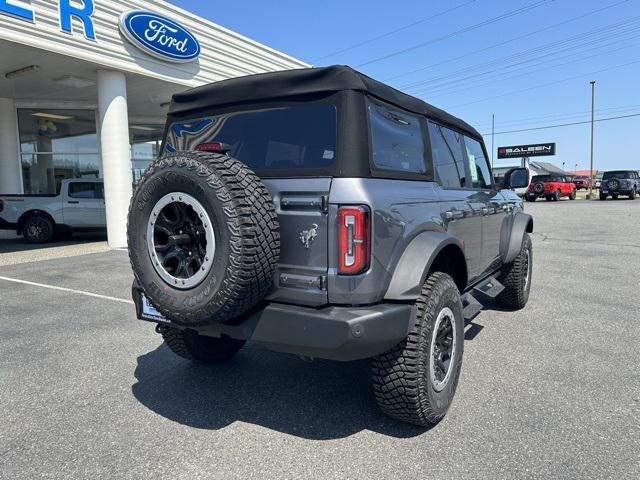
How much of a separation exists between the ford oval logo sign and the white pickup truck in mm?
3739

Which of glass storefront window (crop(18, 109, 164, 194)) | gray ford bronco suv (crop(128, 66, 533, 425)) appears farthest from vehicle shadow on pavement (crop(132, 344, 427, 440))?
glass storefront window (crop(18, 109, 164, 194))

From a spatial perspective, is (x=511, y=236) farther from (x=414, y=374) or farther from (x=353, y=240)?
(x=353, y=240)

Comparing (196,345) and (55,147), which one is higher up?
(55,147)

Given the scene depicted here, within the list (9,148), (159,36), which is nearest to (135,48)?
(159,36)

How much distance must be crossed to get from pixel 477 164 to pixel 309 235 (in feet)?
9.12

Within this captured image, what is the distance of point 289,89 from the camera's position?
2.69m

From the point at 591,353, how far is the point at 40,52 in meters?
10.2

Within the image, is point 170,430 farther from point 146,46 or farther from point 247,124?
point 146,46

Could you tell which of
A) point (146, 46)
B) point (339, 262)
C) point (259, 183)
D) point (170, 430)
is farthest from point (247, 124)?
point (146, 46)

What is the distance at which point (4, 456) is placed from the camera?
2.43 metres

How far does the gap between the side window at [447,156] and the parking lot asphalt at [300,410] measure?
144 centimetres

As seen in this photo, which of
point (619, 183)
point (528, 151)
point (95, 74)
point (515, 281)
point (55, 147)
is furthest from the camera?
point (528, 151)

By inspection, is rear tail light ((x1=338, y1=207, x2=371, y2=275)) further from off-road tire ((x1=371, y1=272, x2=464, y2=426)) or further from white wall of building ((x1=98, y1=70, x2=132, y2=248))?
white wall of building ((x1=98, y1=70, x2=132, y2=248))

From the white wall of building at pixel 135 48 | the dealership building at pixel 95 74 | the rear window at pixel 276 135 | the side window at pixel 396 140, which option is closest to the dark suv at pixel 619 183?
the dealership building at pixel 95 74
